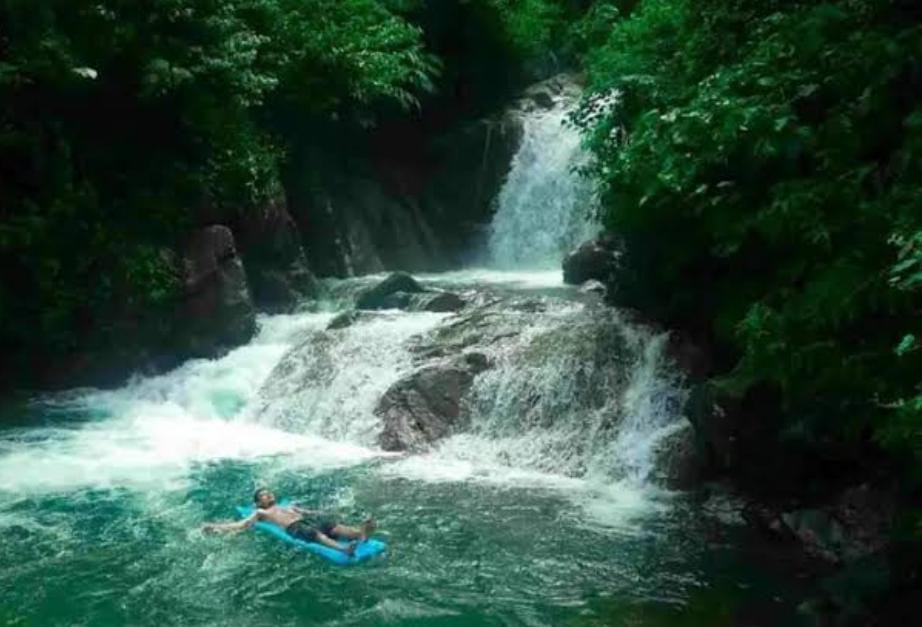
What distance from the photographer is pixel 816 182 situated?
5.00 metres

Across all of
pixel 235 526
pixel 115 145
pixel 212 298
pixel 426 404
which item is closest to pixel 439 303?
pixel 426 404

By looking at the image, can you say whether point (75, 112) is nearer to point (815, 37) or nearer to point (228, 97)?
point (228, 97)

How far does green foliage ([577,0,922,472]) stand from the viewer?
4383mm

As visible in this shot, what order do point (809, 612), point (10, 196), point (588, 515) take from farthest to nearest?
point (10, 196) < point (588, 515) < point (809, 612)

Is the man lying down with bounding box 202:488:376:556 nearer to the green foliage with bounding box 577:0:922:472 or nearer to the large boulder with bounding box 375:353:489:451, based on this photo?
the large boulder with bounding box 375:353:489:451

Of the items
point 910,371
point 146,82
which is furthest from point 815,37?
point 146,82

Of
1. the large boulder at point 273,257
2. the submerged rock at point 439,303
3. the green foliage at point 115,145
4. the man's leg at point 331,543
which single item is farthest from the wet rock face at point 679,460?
the large boulder at point 273,257

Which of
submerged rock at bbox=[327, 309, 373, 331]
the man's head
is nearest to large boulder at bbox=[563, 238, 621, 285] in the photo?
submerged rock at bbox=[327, 309, 373, 331]

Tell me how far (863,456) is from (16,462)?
24.2 ft

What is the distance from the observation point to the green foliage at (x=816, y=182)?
4.38 m

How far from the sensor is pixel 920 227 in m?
4.04

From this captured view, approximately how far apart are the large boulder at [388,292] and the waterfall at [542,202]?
445 centimetres

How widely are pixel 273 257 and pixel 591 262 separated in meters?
4.56

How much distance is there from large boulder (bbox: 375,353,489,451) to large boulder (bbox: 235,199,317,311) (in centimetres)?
432
